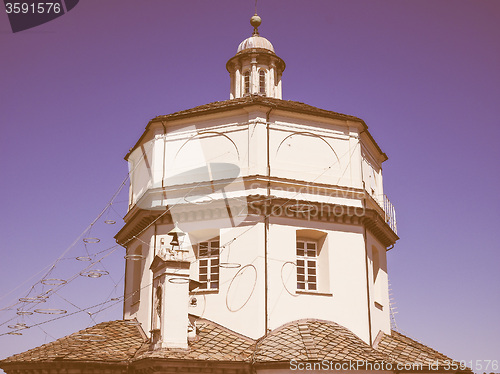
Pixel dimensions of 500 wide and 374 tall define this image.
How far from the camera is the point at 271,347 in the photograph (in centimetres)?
1941

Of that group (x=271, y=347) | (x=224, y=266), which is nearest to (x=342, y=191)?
(x=224, y=266)

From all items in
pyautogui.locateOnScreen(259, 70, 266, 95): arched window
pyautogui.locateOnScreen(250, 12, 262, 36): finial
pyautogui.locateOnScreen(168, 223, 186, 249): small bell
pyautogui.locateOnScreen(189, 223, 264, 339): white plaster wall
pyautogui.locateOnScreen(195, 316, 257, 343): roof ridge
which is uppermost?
pyautogui.locateOnScreen(250, 12, 262, 36): finial

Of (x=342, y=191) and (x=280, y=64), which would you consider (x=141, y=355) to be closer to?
(x=342, y=191)

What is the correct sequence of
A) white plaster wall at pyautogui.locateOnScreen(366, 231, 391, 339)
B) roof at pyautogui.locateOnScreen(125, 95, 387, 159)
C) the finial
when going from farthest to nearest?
the finial < roof at pyautogui.locateOnScreen(125, 95, 387, 159) < white plaster wall at pyautogui.locateOnScreen(366, 231, 391, 339)

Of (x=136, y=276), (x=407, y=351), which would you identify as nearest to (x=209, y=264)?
(x=136, y=276)

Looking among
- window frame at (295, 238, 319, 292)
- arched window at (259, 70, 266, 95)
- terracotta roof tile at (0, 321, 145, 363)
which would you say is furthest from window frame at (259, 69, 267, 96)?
terracotta roof tile at (0, 321, 145, 363)

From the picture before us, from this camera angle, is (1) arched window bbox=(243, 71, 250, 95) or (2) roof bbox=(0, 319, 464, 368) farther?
(1) arched window bbox=(243, 71, 250, 95)

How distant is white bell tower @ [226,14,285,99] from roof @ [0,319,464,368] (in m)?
12.1

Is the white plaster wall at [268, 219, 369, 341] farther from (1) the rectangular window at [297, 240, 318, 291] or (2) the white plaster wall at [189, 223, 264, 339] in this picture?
(2) the white plaster wall at [189, 223, 264, 339]

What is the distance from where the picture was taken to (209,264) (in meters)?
22.6

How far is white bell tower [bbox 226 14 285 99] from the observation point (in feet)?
92.8

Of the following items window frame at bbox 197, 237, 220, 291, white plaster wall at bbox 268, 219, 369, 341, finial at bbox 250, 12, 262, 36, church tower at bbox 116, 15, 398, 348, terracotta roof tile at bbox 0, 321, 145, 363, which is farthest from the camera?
finial at bbox 250, 12, 262, 36

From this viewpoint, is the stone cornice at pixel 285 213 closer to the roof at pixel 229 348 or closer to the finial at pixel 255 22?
the roof at pixel 229 348

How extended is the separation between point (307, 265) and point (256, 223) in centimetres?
276
